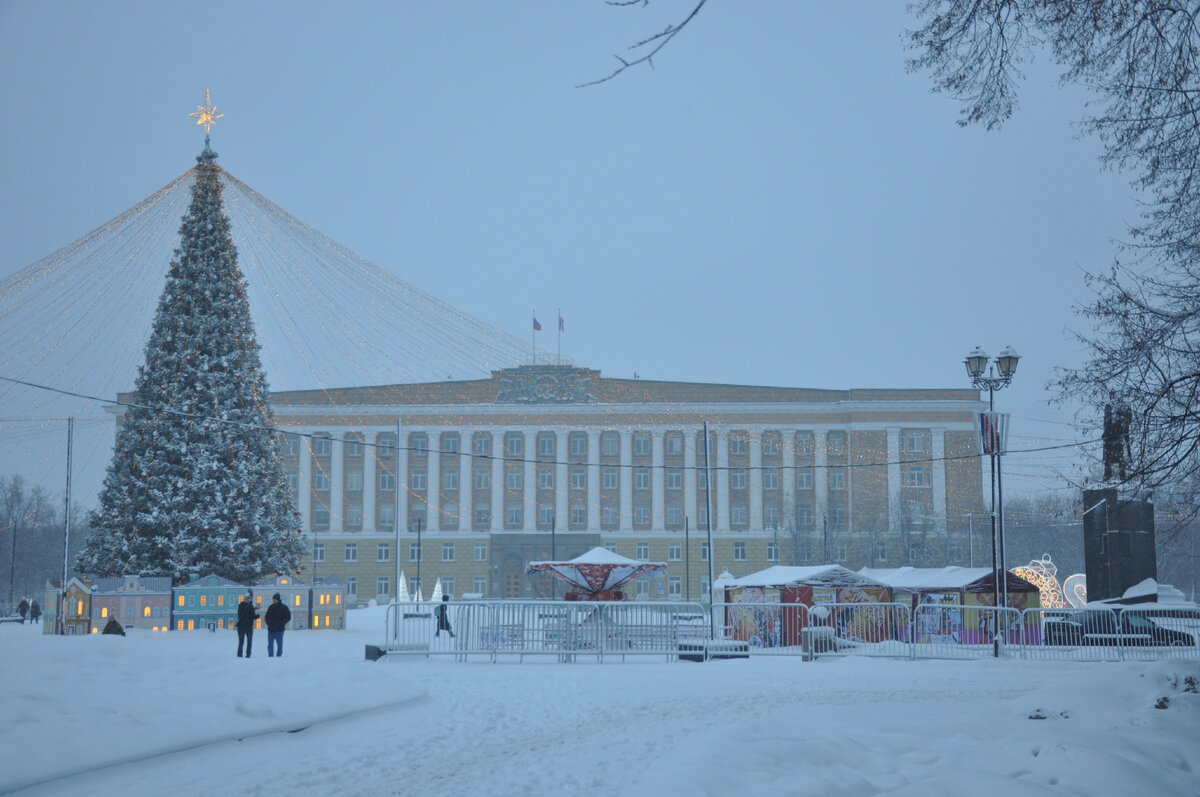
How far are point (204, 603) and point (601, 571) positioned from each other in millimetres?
12641

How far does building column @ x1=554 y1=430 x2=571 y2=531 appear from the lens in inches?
3066

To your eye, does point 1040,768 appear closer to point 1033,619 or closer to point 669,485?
point 1033,619

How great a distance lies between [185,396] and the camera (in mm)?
34312

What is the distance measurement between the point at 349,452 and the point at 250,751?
2726 inches

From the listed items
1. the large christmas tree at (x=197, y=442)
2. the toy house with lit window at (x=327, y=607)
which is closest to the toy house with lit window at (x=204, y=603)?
the large christmas tree at (x=197, y=442)

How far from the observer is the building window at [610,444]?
79.5 m

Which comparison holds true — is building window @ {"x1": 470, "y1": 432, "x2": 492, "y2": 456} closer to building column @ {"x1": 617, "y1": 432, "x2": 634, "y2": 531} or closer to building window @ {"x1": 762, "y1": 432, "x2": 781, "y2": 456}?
building column @ {"x1": 617, "y1": 432, "x2": 634, "y2": 531}

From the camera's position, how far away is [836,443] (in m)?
78.2

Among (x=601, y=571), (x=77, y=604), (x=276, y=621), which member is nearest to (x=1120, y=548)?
(x=601, y=571)

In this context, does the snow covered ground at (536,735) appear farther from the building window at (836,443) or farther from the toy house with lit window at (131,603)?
the building window at (836,443)

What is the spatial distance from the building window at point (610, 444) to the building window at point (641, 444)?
1.26 meters

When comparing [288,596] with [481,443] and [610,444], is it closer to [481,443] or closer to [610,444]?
[481,443]

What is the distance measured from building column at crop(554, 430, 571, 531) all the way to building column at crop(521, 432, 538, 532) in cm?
139

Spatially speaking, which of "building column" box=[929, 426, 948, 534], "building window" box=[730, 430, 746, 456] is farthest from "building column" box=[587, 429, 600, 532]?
"building column" box=[929, 426, 948, 534]
